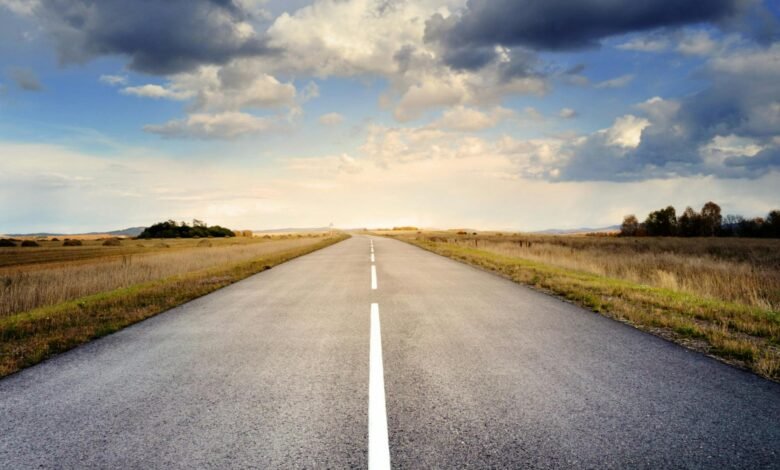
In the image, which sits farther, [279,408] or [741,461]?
[279,408]

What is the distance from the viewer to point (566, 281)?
496 inches

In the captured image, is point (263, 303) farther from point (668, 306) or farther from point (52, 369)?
point (668, 306)

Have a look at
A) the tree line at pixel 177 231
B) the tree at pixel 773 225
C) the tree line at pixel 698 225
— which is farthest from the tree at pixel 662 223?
the tree line at pixel 177 231

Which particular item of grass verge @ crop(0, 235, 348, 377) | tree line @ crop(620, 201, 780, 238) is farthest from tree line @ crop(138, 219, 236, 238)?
tree line @ crop(620, 201, 780, 238)

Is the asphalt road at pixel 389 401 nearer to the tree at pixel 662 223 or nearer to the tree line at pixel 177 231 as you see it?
the tree line at pixel 177 231

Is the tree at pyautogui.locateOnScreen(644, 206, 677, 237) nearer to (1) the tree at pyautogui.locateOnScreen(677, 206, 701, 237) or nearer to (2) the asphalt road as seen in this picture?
(1) the tree at pyautogui.locateOnScreen(677, 206, 701, 237)

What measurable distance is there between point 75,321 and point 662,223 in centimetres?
10634

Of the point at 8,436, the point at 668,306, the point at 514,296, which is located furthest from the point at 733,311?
the point at 8,436

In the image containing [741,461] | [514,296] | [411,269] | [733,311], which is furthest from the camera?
[411,269]

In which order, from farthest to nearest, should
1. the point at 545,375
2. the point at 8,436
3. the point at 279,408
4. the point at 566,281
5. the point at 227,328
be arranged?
1. the point at 566,281
2. the point at 227,328
3. the point at 545,375
4. the point at 279,408
5. the point at 8,436

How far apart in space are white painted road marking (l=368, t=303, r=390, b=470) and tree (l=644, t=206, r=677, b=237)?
102326 millimetres

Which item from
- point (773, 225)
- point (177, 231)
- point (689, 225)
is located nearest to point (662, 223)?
point (689, 225)

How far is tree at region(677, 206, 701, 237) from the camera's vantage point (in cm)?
8612

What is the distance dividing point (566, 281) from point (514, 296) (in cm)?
324
